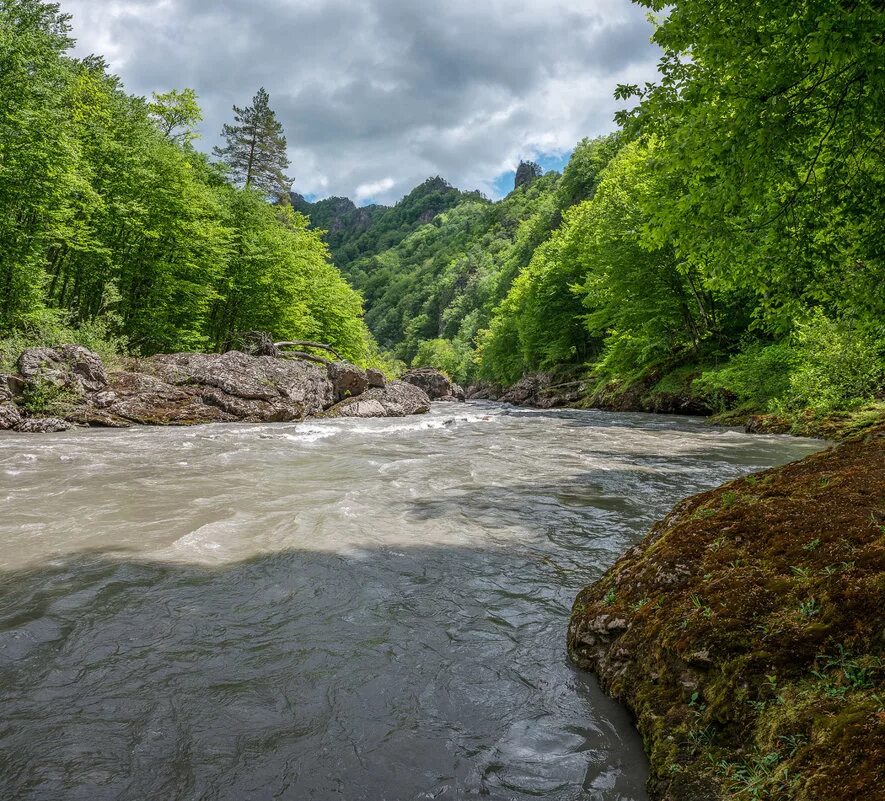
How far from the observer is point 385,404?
2264 cm

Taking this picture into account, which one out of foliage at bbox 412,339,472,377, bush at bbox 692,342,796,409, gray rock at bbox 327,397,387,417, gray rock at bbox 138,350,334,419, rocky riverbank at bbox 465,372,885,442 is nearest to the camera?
rocky riverbank at bbox 465,372,885,442

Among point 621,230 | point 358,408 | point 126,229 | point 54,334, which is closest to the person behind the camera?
point 54,334

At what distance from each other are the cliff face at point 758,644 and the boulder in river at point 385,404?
18056 mm

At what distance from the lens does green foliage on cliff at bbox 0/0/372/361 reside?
15992 millimetres

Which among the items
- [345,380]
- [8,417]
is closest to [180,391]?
[8,417]

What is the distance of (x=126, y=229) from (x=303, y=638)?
79.3 feet

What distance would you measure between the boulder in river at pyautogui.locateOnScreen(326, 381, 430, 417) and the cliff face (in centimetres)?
1806

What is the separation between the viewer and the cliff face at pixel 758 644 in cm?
A: 178

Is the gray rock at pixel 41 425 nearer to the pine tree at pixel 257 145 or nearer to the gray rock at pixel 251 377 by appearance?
the gray rock at pixel 251 377

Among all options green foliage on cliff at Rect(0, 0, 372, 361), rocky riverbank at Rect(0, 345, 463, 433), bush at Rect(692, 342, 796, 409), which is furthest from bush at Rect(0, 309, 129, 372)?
bush at Rect(692, 342, 796, 409)

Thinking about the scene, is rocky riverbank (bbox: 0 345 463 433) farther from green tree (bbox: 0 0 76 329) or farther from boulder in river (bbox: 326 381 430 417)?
green tree (bbox: 0 0 76 329)

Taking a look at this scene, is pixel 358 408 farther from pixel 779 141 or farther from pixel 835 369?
pixel 779 141

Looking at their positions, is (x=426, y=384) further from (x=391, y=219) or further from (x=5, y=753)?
(x=391, y=219)

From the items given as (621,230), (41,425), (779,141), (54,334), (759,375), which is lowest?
(41,425)
